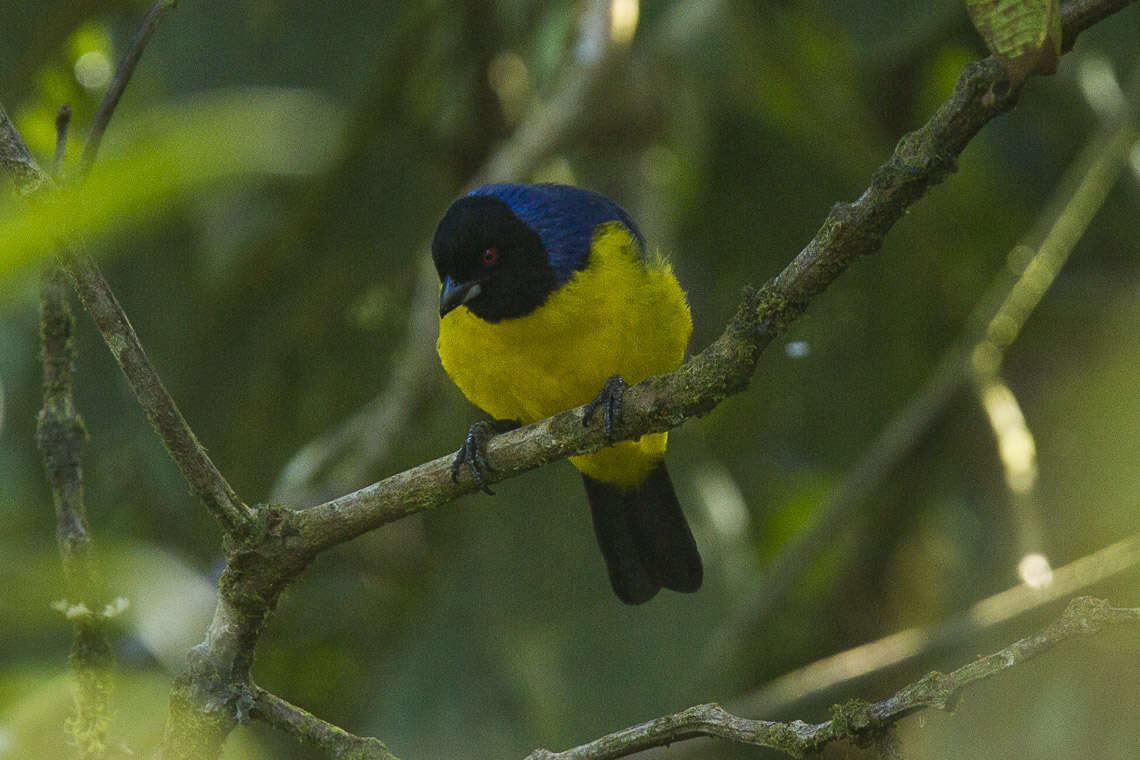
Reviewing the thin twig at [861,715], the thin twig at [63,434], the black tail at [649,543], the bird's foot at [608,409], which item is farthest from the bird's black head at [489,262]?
the thin twig at [861,715]

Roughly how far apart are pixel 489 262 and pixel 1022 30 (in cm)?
251

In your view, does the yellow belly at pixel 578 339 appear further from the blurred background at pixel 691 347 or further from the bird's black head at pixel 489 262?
the blurred background at pixel 691 347

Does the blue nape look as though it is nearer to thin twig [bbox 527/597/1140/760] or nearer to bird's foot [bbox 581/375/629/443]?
bird's foot [bbox 581/375/629/443]

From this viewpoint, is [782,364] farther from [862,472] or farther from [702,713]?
[702,713]

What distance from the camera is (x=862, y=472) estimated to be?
479 cm

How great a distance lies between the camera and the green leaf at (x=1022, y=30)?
1.61 m

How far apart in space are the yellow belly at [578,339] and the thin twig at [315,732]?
149 centimetres

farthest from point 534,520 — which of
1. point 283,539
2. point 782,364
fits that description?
point 283,539

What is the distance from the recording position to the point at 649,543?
4.41 metres

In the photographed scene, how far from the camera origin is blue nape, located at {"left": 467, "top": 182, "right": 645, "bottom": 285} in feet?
12.9

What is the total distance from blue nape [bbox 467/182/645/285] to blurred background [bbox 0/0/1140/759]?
90cm

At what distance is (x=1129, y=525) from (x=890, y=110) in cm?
223

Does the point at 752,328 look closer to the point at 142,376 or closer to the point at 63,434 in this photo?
the point at 142,376

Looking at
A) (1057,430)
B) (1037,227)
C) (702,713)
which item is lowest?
(702,713)
